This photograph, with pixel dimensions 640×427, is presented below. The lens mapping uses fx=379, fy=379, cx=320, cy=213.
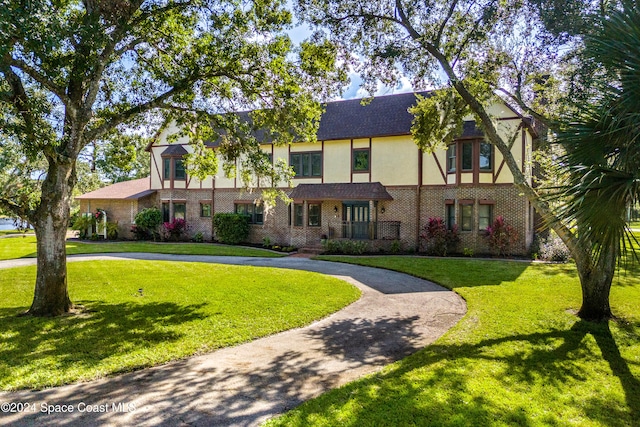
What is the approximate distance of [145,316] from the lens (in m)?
8.37

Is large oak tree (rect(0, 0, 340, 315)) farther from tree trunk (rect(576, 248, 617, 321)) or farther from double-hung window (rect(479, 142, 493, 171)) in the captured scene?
double-hung window (rect(479, 142, 493, 171))

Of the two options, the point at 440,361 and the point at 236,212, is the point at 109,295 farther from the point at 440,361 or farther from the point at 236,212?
the point at 236,212

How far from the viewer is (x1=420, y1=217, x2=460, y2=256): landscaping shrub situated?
18.5m

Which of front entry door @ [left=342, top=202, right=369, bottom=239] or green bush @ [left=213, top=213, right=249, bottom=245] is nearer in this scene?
front entry door @ [left=342, top=202, right=369, bottom=239]

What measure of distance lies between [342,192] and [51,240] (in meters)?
14.6

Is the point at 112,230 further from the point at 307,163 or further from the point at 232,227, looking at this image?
the point at 307,163

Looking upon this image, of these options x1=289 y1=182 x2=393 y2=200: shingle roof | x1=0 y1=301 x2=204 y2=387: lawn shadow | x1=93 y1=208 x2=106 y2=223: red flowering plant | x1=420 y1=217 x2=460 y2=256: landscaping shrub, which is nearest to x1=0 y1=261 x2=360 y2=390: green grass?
x1=0 y1=301 x2=204 y2=387: lawn shadow

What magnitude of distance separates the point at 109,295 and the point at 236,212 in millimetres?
14136

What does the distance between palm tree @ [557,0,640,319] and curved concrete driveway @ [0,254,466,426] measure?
10.8ft

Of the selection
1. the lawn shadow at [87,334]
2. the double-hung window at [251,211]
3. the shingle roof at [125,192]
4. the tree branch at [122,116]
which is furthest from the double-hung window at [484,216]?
the shingle roof at [125,192]

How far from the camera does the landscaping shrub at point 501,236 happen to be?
57.6 feet

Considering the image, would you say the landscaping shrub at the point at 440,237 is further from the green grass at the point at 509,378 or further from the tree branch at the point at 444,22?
the tree branch at the point at 444,22

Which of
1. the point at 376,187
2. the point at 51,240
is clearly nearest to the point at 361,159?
the point at 376,187

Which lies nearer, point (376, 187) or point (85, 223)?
point (376, 187)
